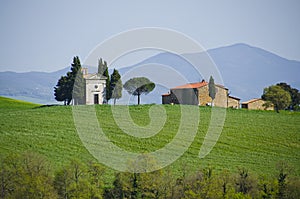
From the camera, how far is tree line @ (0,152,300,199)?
2625cm

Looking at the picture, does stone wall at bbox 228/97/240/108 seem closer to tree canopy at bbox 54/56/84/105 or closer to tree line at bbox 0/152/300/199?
tree canopy at bbox 54/56/84/105

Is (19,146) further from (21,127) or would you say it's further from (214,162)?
(214,162)

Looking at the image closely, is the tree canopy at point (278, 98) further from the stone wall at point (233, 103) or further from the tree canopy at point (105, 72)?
the tree canopy at point (105, 72)

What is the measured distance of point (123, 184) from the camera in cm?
2777

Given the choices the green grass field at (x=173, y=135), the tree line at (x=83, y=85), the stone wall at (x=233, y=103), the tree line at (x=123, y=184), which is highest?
the tree line at (x=83, y=85)

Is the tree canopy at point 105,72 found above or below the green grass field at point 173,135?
above

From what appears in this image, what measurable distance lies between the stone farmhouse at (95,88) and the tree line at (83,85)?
21.4 inches

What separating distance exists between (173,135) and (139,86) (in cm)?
2353

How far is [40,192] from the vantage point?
25.7m

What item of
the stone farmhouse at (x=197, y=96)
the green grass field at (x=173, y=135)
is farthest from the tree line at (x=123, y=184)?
the stone farmhouse at (x=197, y=96)

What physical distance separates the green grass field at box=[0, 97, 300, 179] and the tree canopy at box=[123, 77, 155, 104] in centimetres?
1088

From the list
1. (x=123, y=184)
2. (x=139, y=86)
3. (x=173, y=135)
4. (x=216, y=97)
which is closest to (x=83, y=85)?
(x=139, y=86)

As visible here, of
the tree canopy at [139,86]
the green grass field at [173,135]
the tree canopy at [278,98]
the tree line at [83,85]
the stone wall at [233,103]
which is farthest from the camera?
the tree canopy at [278,98]

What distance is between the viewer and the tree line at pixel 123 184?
2625 cm
